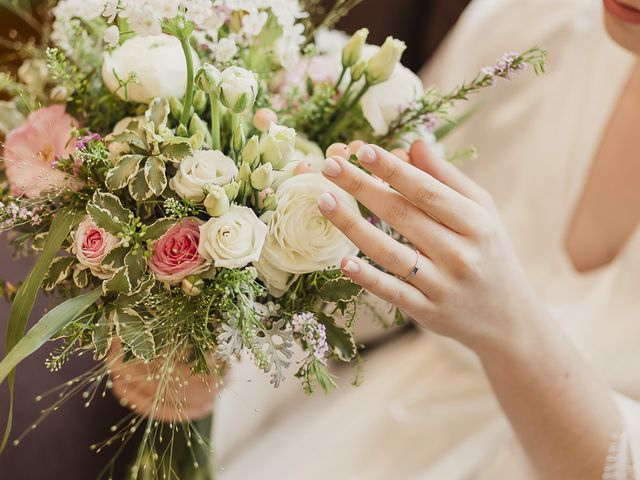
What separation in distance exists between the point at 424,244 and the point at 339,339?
0.13 m

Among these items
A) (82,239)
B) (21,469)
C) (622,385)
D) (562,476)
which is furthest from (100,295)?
(622,385)

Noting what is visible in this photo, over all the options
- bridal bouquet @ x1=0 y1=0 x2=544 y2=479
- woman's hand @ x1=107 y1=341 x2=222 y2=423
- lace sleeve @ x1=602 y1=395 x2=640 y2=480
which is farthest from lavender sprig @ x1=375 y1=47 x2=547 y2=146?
lace sleeve @ x1=602 y1=395 x2=640 y2=480

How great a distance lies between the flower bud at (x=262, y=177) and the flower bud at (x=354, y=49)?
0.63 ft

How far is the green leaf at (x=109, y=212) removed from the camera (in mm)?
567

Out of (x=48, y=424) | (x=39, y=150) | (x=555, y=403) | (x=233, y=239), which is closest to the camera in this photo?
(x=233, y=239)

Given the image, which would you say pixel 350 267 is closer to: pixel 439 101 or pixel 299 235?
pixel 299 235

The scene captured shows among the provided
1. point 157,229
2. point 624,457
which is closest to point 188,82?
point 157,229

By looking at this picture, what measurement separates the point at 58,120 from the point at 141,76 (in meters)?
0.12

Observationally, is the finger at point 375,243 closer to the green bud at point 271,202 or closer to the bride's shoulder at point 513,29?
the green bud at point 271,202

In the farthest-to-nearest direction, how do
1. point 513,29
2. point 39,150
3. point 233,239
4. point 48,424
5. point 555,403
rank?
1. point 513,29
2. point 48,424
3. point 555,403
4. point 39,150
5. point 233,239

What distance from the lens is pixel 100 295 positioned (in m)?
0.59

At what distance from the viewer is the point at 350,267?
0.57m

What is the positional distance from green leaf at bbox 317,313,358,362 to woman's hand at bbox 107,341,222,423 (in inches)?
4.5

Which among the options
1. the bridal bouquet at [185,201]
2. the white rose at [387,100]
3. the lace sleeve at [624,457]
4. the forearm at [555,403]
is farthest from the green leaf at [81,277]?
the lace sleeve at [624,457]
